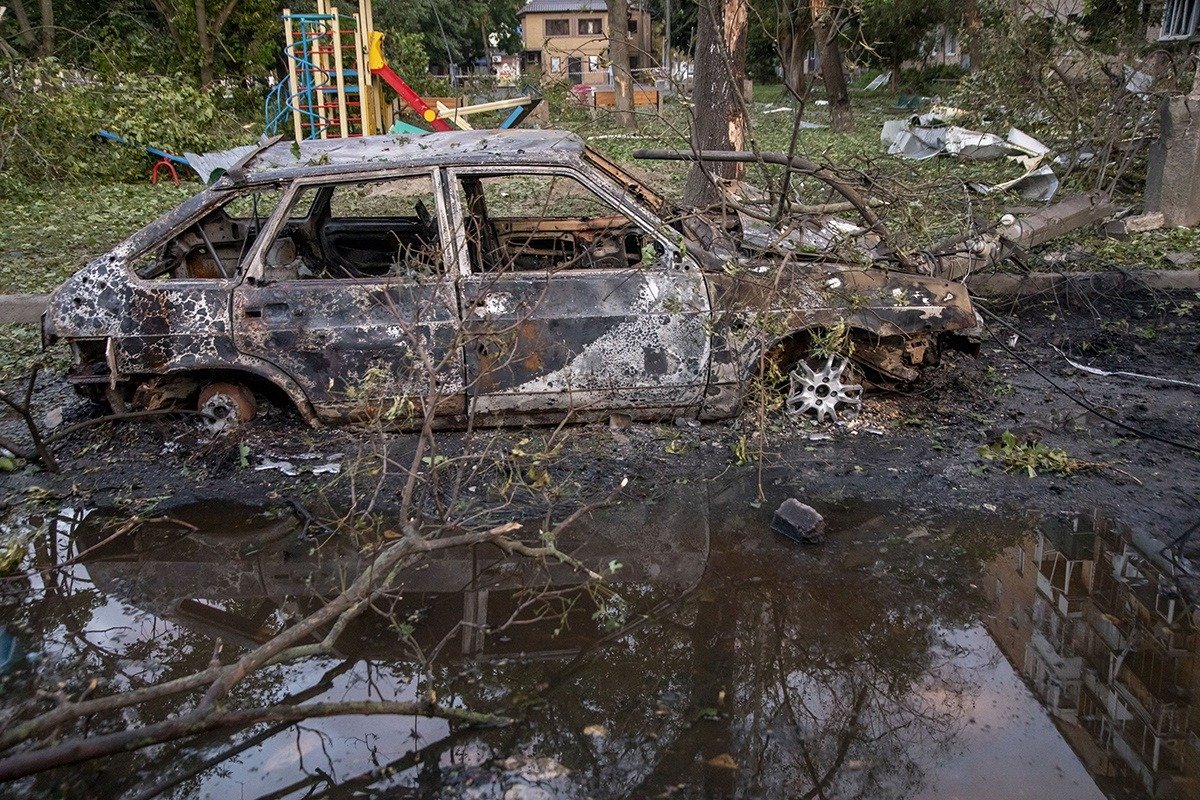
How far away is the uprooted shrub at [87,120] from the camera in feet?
42.0

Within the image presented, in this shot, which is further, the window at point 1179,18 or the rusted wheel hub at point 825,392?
the window at point 1179,18

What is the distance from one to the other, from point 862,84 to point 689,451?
37269 mm

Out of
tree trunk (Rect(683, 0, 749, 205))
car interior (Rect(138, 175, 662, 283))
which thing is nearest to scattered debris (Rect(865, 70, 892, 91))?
tree trunk (Rect(683, 0, 749, 205))

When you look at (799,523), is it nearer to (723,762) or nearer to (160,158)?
(723,762)

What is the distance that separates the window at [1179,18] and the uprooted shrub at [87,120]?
15297mm

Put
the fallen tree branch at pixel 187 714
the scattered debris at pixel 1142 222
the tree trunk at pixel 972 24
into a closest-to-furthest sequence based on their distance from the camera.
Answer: the fallen tree branch at pixel 187 714
the scattered debris at pixel 1142 222
the tree trunk at pixel 972 24

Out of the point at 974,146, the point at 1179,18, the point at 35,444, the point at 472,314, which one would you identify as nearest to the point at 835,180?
the point at 472,314

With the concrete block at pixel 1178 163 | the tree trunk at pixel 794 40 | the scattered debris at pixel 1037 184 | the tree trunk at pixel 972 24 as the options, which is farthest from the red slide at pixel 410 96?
the tree trunk at pixel 972 24

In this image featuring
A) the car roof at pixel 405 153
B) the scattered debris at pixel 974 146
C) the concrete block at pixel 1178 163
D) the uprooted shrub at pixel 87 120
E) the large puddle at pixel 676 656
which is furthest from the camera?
the uprooted shrub at pixel 87 120

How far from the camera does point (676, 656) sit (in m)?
3.63

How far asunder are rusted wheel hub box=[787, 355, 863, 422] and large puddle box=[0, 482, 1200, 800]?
89 cm

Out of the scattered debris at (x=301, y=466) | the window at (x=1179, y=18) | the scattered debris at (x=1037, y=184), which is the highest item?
the window at (x=1179, y=18)

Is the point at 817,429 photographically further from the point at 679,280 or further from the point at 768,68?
the point at 768,68

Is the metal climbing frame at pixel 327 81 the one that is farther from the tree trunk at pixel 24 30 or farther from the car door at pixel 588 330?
the car door at pixel 588 330
